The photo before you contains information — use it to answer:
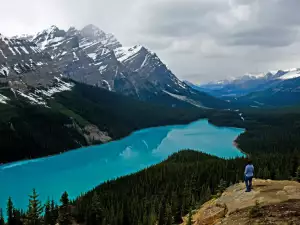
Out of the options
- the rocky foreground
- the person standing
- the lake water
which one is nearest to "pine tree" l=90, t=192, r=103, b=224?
the lake water

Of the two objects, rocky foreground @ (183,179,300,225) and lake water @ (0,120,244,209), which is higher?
rocky foreground @ (183,179,300,225)

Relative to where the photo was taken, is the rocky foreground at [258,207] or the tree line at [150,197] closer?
the rocky foreground at [258,207]

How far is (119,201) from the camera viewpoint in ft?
262

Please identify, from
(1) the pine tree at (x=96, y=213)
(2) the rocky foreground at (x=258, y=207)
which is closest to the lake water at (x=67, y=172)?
(1) the pine tree at (x=96, y=213)

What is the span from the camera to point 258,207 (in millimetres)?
28094

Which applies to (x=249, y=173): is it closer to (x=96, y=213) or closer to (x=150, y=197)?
(x=96, y=213)

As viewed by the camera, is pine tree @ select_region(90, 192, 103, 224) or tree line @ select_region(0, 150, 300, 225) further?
pine tree @ select_region(90, 192, 103, 224)

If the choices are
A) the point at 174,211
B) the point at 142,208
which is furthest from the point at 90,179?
the point at 174,211

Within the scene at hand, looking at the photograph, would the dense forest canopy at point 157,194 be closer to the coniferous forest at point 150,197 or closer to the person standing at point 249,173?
the coniferous forest at point 150,197

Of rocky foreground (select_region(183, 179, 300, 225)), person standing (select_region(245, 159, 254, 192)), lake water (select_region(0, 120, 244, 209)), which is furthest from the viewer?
lake water (select_region(0, 120, 244, 209))

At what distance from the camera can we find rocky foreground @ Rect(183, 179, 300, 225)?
25.7 metres

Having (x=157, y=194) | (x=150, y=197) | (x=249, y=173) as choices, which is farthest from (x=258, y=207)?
(x=157, y=194)

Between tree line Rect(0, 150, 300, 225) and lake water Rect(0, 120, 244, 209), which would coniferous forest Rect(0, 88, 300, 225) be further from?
lake water Rect(0, 120, 244, 209)

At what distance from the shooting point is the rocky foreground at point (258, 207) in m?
25.7
